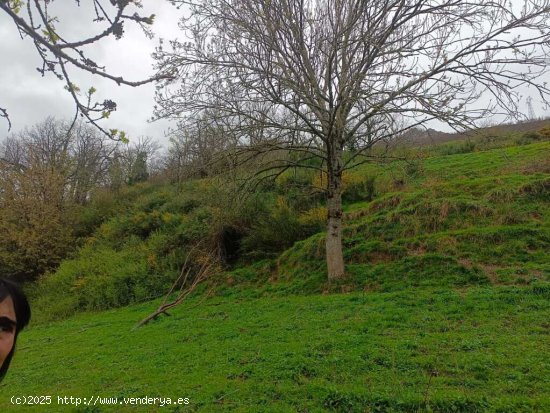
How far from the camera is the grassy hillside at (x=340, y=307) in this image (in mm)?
4363

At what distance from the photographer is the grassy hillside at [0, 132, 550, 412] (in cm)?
436

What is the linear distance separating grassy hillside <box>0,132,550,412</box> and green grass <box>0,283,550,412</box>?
1.1 inches

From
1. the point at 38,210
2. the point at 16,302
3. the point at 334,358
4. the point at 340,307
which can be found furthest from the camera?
the point at 38,210

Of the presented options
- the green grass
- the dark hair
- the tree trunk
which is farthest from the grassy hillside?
the dark hair

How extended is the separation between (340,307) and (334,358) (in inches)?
116

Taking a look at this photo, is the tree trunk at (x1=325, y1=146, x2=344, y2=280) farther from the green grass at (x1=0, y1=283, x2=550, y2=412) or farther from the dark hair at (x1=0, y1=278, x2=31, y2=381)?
the dark hair at (x1=0, y1=278, x2=31, y2=381)

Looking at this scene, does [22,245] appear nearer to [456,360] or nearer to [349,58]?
[349,58]

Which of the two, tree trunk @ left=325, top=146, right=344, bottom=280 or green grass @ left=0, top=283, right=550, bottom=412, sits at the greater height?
tree trunk @ left=325, top=146, right=344, bottom=280

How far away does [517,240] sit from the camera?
8.98 meters

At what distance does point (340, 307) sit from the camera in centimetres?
799

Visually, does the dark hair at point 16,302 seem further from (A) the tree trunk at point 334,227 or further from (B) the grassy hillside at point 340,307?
(A) the tree trunk at point 334,227

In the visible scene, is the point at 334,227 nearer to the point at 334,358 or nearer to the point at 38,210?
the point at 334,358

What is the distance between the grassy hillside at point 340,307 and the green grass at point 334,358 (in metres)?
0.03

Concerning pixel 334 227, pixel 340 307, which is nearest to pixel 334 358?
pixel 340 307
